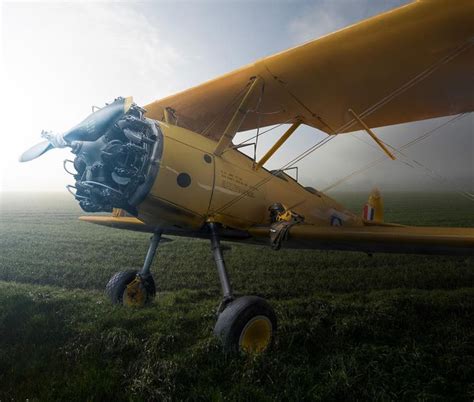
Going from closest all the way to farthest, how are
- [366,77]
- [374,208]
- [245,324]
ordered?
[245,324]
[366,77]
[374,208]

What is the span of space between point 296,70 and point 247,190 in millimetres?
1744

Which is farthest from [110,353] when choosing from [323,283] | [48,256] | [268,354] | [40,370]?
[48,256]

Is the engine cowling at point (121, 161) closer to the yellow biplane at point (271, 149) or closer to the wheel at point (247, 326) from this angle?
the yellow biplane at point (271, 149)

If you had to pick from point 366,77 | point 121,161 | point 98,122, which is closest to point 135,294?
point 121,161

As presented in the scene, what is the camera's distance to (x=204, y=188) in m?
4.29

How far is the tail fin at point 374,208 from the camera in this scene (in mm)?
8578

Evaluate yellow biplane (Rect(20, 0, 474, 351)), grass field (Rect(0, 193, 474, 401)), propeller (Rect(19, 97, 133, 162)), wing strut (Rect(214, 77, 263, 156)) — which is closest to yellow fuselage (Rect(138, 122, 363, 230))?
yellow biplane (Rect(20, 0, 474, 351))

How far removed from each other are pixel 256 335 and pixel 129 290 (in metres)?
2.79

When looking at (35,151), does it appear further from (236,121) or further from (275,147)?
(275,147)

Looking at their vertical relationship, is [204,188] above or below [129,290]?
above

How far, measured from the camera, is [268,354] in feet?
11.5

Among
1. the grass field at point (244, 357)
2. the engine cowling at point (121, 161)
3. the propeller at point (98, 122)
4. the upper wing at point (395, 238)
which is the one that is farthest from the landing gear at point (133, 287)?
the upper wing at point (395, 238)

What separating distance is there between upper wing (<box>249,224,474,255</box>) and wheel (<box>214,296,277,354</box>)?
0.98 m

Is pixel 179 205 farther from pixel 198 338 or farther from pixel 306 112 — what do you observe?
pixel 306 112
